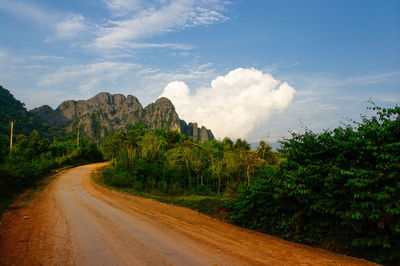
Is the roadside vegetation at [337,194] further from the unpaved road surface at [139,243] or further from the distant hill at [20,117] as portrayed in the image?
the distant hill at [20,117]

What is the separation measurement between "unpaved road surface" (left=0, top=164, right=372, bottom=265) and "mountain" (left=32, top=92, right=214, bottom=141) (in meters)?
127

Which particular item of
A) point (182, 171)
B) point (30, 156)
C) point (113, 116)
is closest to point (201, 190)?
point (182, 171)

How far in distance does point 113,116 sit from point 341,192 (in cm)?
18422

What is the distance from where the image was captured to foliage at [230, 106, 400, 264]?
5082 mm

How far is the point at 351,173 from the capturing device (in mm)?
5562

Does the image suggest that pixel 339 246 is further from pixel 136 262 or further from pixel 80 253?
pixel 80 253

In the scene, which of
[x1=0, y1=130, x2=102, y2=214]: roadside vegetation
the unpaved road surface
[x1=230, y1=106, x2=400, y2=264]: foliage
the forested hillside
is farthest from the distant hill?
[x1=230, y1=106, x2=400, y2=264]: foliage

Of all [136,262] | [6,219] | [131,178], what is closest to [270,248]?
[136,262]

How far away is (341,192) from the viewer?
233 inches

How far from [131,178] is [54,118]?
188771 mm

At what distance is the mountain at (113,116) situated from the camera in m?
152

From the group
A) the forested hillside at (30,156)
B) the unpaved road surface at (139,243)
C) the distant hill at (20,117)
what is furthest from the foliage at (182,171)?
the distant hill at (20,117)

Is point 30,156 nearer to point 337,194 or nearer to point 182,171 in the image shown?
point 182,171

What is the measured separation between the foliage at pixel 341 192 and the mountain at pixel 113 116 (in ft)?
422
